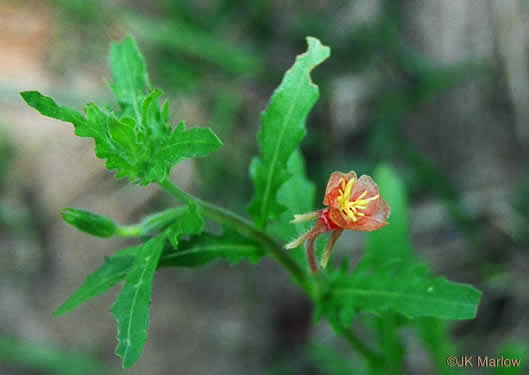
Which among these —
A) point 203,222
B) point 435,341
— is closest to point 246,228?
point 203,222

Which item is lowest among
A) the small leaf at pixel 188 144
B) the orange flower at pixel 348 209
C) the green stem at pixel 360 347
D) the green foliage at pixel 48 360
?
the green foliage at pixel 48 360

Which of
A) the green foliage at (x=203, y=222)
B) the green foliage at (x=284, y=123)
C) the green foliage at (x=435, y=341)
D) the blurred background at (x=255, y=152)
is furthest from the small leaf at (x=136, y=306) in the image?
the blurred background at (x=255, y=152)

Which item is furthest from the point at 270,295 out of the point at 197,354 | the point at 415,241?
the point at 415,241

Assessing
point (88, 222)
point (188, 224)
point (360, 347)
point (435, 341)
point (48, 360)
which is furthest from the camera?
point (48, 360)

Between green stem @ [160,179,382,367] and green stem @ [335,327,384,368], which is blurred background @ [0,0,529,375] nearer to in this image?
green stem @ [335,327,384,368]

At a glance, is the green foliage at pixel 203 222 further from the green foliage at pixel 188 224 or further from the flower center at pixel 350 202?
the flower center at pixel 350 202

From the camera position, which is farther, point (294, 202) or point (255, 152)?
point (255, 152)

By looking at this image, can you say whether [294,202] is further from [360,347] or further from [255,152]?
[255,152]
